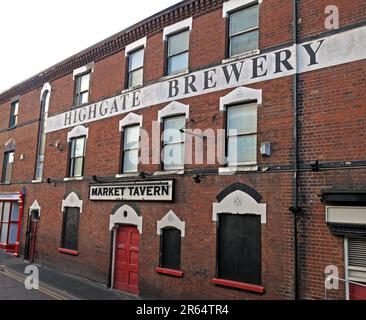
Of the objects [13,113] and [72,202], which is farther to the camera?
[13,113]

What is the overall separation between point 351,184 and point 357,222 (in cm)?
85

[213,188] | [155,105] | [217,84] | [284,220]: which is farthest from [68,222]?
[284,220]

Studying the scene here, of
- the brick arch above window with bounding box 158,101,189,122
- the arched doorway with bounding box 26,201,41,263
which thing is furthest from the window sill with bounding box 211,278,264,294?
the arched doorway with bounding box 26,201,41,263

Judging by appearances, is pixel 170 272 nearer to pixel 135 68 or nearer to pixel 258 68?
pixel 258 68

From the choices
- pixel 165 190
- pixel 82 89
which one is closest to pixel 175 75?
pixel 165 190

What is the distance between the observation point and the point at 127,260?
12.2m

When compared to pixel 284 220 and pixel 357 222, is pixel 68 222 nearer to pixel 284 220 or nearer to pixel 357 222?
pixel 284 220

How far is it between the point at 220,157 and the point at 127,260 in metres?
5.39

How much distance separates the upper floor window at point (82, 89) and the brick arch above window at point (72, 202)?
429 centimetres

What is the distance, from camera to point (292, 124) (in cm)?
862

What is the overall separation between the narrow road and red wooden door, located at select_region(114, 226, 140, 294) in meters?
2.10

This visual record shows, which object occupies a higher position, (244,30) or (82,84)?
(82,84)

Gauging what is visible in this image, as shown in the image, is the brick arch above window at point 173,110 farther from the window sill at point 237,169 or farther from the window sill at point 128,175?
the window sill at point 237,169

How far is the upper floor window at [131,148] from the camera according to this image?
12606 mm
